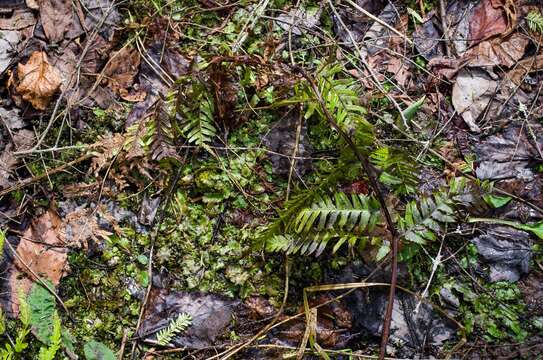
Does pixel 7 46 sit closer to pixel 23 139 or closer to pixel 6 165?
pixel 23 139

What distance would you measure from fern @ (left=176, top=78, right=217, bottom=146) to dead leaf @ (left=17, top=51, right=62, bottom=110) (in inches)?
32.8

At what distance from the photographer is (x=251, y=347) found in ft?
10.3

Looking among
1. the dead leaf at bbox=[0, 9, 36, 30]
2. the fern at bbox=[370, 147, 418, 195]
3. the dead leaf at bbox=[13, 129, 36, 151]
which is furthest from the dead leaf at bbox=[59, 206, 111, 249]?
the fern at bbox=[370, 147, 418, 195]

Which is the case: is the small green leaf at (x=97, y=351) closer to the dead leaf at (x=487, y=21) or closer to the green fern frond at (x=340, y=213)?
the green fern frond at (x=340, y=213)

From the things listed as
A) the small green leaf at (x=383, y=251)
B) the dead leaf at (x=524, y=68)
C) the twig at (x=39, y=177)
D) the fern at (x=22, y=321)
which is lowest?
the fern at (x=22, y=321)

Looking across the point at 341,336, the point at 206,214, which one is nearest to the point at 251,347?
the point at 341,336

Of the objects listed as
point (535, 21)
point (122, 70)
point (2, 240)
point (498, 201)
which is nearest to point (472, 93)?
point (535, 21)

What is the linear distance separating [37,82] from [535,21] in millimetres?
3189

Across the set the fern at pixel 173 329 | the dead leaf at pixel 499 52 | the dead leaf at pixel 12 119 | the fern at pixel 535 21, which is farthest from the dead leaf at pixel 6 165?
the fern at pixel 535 21

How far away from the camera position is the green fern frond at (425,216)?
9.84 feet

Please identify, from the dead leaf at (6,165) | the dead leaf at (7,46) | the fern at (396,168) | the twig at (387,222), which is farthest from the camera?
the dead leaf at (7,46)

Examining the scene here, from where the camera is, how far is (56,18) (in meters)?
3.56

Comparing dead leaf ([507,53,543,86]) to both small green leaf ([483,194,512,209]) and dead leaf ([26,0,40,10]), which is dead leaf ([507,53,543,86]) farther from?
dead leaf ([26,0,40,10])

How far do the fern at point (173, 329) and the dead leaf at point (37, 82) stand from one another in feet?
5.13
